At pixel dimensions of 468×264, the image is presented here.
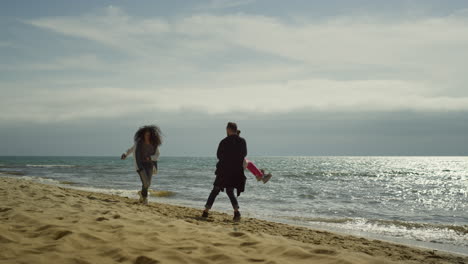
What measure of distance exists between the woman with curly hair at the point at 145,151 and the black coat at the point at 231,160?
8.78ft

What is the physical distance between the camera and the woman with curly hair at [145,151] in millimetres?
9398

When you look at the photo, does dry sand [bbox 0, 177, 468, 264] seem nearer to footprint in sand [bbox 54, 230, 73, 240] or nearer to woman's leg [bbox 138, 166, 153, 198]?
footprint in sand [bbox 54, 230, 73, 240]

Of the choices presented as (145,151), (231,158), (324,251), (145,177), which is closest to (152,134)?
(145,151)

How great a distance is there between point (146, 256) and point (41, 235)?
1.62 m

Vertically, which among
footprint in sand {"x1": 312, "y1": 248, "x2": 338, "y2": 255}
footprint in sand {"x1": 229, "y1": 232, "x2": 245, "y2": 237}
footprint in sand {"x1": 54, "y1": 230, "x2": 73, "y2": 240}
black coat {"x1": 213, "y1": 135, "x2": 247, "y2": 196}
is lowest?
footprint in sand {"x1": 229, "y1": 232, "x2": 245, "y2": 237}

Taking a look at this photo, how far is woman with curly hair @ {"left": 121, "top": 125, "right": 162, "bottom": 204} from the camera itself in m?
9.40

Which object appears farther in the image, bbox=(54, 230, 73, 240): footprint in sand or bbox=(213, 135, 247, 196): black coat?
bbox=(213, 135, 247, 196): black coat

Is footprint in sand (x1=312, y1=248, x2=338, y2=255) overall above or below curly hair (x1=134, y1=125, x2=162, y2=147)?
below

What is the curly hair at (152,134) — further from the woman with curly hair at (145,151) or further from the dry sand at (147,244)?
the dry sand at (147,244)

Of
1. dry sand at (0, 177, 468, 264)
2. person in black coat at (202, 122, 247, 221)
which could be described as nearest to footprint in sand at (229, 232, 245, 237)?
dry sand at (0, 177, 468, 264)

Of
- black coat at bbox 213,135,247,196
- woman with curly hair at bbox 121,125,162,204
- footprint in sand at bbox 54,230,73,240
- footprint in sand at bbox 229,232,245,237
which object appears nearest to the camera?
footprint in sand at bbox 54,230,73,240

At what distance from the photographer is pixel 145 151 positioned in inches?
372

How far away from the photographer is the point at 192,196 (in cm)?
1426

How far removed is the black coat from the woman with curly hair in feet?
8.78
